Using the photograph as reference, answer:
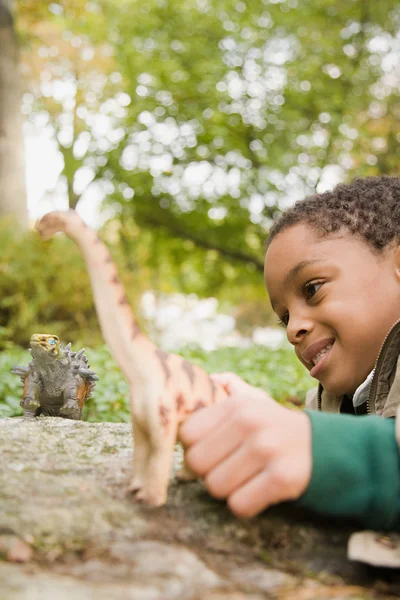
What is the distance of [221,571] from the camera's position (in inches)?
46.9

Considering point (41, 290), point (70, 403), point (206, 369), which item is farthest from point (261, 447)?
point (41, 290)

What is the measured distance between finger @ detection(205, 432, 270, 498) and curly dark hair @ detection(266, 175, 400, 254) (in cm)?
97

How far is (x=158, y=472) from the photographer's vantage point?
137 cm

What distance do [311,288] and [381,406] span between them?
17.3 inches

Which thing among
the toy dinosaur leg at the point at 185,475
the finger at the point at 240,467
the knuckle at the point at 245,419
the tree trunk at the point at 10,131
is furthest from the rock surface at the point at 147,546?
the tree trunk at the point at 10,131

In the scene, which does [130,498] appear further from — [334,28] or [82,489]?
[334,28]

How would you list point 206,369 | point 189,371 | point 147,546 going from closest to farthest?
1. point 147,546
2. point 189,371
3. point 206,369

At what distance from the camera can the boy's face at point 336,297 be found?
193cm

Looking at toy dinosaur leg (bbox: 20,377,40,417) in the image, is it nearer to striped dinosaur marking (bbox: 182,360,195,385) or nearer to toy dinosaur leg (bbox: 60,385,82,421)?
toy dinosaur leg (bbox: 60,385,82,421)

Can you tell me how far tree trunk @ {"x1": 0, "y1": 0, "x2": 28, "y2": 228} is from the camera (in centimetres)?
786

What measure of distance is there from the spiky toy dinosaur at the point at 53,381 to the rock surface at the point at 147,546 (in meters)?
0.72

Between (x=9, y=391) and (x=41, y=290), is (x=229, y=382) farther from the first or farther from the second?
(x=41, y=290)

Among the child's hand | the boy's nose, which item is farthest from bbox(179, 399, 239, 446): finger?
the boy's nose

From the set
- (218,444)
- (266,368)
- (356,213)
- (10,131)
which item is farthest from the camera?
(10,131)
